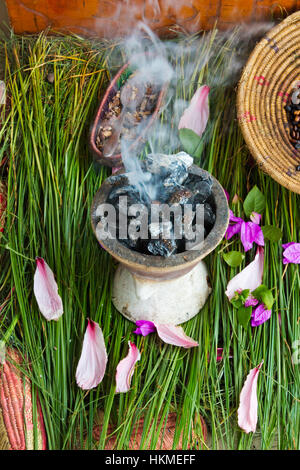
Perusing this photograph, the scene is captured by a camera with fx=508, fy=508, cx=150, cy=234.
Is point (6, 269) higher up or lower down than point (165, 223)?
lower down


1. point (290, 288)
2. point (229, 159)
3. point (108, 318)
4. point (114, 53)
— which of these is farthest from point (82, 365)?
point (114, 53)

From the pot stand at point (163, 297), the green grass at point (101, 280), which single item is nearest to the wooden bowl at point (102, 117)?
the green grass at point (101, 280)

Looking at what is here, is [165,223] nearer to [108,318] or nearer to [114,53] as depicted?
[108,318]

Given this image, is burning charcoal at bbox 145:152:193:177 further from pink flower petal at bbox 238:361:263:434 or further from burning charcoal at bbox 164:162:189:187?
pink flower petal at bbox 238:361:263:434

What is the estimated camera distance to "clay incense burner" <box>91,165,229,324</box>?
1321mm

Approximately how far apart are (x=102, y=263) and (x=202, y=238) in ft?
1.61

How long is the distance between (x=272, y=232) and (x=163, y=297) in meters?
0.43

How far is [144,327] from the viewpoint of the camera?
1616 millimetres

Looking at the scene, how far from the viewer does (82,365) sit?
156 cm

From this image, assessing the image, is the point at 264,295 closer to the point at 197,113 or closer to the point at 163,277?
the point at 163,277

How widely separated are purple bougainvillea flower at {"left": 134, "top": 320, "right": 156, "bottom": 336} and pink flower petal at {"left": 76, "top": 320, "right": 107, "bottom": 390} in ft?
0.41

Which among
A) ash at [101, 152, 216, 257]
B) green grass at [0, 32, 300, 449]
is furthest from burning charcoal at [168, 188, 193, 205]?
green grass at [0, 32, 300, 449]

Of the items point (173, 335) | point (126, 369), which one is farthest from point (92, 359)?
point (173, 335)
